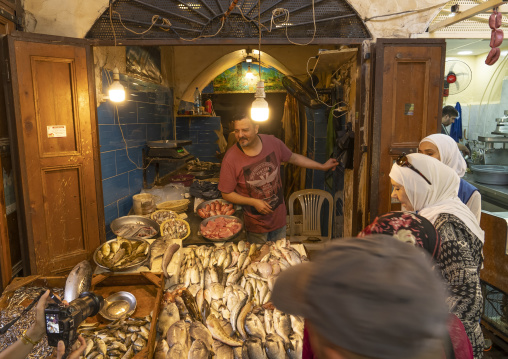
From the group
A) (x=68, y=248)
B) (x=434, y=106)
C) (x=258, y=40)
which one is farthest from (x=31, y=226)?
(x=434, y=106)

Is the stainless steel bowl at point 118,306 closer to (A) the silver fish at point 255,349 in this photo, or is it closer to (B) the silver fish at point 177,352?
(B) the silver fish at point 177,352

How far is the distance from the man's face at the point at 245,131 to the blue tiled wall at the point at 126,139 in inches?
77.0

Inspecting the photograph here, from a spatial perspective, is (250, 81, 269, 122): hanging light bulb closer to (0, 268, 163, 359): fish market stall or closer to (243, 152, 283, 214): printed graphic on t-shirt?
(243, 152, 283, 214): printed graphic on t-shirt

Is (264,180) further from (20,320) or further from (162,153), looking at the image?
(20,320)

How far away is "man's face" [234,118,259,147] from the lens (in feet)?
14.1

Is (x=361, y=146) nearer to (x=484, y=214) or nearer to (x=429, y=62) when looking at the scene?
(x=429, y=62)

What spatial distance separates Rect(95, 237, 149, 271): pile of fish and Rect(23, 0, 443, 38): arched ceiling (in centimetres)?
263

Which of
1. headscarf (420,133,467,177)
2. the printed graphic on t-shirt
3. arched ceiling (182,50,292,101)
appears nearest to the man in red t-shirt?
the printed graphic on t-shirt

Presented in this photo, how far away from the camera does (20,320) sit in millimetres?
2404

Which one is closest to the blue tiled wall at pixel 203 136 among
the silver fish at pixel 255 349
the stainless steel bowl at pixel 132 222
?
the stainless steel bowl at pixel 132 222

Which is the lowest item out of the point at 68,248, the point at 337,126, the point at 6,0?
the point at 68,248

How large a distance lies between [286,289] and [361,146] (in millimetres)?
3893

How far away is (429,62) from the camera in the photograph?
421 cm

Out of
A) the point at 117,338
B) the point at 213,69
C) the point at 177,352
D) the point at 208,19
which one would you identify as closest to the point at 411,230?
the point at 177,352
